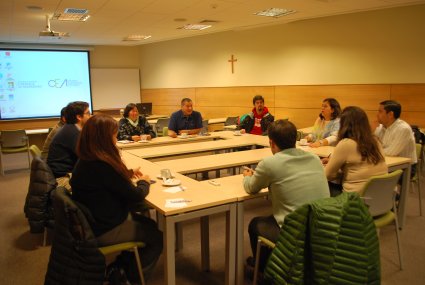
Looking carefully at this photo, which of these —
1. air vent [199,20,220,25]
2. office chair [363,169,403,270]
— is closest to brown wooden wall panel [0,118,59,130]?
air vent [199,20,220,25]

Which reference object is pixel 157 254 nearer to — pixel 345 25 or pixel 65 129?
pixel 65 129

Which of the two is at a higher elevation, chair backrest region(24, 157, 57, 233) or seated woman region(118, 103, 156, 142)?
seated woman region(118, 103, 156, 142)

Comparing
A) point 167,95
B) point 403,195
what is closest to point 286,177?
point 403,195

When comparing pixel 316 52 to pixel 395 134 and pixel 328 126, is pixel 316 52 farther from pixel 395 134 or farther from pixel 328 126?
pixel 395 134

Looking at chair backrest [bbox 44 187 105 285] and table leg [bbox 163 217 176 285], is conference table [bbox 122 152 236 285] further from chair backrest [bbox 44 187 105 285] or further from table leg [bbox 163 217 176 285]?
chair backrest [bbox 44 187 105 285]

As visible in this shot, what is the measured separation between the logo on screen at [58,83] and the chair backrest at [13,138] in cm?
301

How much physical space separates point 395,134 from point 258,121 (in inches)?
91.4

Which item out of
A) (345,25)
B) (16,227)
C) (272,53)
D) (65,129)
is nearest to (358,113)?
(65,129)

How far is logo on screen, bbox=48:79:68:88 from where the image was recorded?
30.5 feet

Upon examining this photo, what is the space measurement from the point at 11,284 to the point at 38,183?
0.82 meters

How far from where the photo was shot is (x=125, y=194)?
2.09 m

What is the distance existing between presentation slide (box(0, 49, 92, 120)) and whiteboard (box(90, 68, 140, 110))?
65 cm

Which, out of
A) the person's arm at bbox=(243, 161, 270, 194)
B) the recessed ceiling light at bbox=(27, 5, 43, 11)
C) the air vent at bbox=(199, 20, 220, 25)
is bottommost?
the person's arm at bbox=(243, 161, 270, 194)

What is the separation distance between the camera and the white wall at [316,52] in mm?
5961
